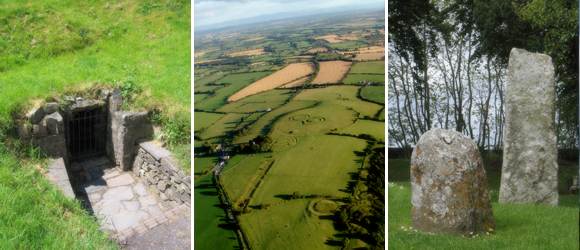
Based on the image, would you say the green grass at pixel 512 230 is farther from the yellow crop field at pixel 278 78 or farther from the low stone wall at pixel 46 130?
the low stone wall at pixel 46 130

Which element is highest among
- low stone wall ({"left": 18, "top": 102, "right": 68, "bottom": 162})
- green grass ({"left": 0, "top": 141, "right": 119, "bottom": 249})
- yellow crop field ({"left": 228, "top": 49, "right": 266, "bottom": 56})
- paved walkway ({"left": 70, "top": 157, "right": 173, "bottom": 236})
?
yellow crop field ({"left": 228, "top": 49, "right": 266, "bottom": 56})

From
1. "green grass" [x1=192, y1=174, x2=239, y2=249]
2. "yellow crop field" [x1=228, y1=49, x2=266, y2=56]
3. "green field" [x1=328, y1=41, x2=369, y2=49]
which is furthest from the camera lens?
"yellow crop field" [x1=228, y1=49, x2=266, y2=56]

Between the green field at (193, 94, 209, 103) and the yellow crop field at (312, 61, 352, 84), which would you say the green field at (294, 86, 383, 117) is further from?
the green field at (193, 94, 209, 103)

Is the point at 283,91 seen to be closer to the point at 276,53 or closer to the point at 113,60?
the point at 276,53

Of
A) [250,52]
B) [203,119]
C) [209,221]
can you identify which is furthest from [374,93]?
[209,221]

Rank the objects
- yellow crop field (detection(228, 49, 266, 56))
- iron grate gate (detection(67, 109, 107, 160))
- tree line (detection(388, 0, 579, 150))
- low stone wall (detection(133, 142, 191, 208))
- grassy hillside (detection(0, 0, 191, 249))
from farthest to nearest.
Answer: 1. iron grate gate (detection(67, 109, 107, 160))
2. low stone wall (detection(133, 142, 191, 208))
3. grassy hillside (detection(0, 0, 191, 249))
4. tree line (detection(388, 0, 579, 150))
5. yellow crop field (detection(228, 49, 266, 56))

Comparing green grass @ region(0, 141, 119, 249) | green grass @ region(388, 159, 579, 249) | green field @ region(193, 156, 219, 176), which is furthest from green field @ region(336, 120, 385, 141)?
green grass @ region(0, 141, 119, 249)
